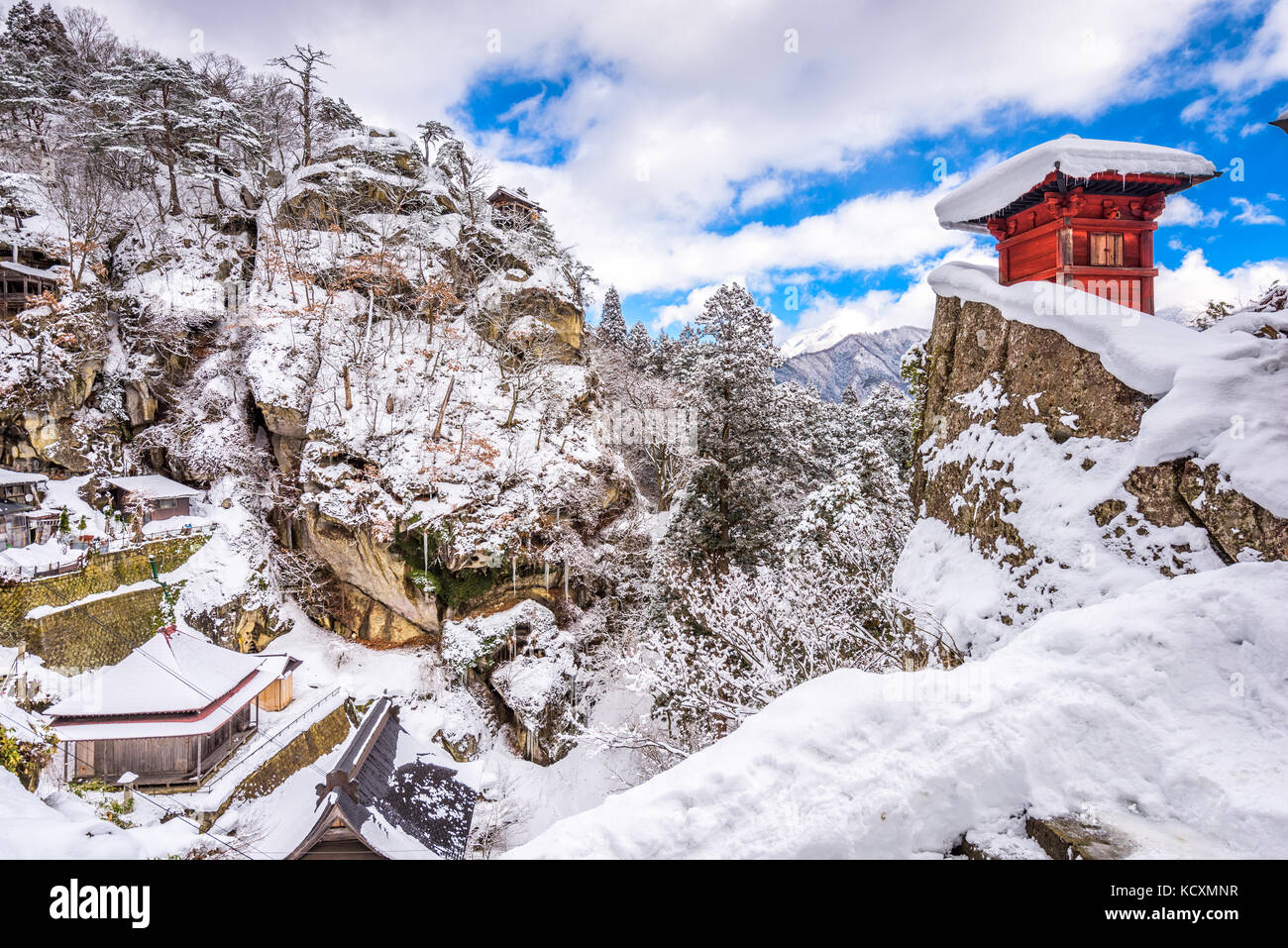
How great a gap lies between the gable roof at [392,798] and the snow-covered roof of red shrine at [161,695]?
3231mm

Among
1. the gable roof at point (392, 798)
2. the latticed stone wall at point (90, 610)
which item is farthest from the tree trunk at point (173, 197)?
the gable roof at point (392, 798)

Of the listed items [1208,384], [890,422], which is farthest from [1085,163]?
[890,422]

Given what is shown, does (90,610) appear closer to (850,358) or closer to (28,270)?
(28,270)

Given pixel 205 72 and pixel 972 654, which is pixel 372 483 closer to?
pixel 972 654

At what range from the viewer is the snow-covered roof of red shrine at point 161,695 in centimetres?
1050

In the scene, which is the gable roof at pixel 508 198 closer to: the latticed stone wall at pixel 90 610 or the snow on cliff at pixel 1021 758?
the latticed stone wall at pixel 90 610

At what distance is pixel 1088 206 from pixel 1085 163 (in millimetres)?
864

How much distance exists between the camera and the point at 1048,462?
618cm

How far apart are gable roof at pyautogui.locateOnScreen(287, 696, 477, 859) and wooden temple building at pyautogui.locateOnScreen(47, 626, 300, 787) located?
3357mm

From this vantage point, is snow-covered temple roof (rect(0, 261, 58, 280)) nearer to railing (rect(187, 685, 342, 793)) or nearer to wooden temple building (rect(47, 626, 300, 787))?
wooden temple building (rect(47, 626, 300, 787))

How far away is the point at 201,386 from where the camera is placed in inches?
734

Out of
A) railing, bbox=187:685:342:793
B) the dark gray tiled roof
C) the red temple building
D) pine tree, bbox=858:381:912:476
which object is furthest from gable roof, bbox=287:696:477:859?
pine tree, bbox=858:381:912:476

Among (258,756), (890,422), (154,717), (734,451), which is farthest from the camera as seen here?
(890,422)

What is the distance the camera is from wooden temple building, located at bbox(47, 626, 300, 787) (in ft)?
34.6
